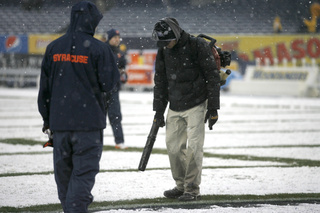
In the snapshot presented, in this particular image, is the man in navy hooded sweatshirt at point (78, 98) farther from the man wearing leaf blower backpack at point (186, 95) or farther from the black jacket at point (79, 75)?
the man wearing leaf blower backpack at point (186, 95)

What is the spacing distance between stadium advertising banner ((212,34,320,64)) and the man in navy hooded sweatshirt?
1068 inches

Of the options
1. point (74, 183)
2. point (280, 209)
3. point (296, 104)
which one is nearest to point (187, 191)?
point (280, 209)

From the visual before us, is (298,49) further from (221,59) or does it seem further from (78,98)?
(78,98)

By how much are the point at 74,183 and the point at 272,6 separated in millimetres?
36363

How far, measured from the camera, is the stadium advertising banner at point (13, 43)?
3631 cm

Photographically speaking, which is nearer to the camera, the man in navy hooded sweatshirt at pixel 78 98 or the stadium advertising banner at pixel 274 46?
the man in navy hooded sweatshirt at pixel 78 98

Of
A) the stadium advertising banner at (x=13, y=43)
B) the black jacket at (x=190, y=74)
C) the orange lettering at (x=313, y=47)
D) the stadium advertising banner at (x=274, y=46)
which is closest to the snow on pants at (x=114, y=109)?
the black jacket at (x=190, y=74)

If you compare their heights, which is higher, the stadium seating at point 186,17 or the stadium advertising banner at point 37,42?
the stadium seating at point 186,17

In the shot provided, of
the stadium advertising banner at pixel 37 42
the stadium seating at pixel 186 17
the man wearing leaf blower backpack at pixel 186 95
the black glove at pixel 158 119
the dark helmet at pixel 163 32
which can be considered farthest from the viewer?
the stadium seating at pixel 186 17

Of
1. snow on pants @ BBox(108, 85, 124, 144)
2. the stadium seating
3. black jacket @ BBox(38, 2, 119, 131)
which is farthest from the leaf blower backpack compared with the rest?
the stadium seating

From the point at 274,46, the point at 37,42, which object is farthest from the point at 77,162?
the point at 37,42

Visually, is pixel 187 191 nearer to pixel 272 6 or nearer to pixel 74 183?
pixel 74 183

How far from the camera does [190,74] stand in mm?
6133

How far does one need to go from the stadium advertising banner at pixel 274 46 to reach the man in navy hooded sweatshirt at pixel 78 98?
27120mm
